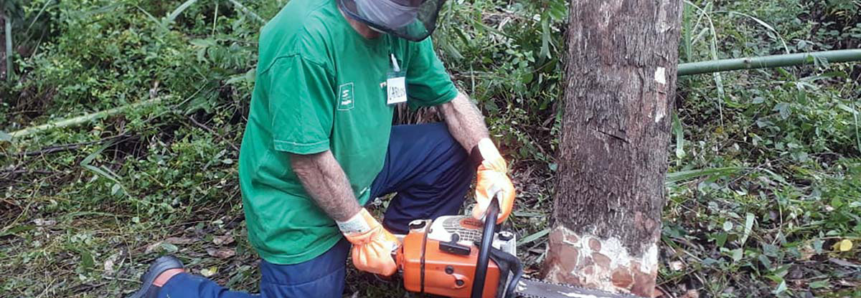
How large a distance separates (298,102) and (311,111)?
0.16 feet

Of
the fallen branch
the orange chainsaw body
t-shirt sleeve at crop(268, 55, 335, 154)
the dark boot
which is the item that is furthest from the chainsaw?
the fallen branch

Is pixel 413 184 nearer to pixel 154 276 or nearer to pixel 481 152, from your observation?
pixel 481 152

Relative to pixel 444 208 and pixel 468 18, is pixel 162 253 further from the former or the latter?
pixel 468 18

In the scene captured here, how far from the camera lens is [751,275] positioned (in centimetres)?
265

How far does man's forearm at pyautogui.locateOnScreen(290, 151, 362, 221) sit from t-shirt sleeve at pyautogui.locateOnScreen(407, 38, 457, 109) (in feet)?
1.75

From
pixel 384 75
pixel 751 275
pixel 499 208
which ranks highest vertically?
pixel 384 75

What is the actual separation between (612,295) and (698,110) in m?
2.06

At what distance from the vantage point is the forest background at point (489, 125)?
9.36ft

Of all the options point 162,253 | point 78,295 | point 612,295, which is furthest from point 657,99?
point 78,295

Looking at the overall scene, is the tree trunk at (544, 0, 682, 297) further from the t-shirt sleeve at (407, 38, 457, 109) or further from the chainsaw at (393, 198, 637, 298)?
the t-shirt sleeve at (407, 38, 457, 109)

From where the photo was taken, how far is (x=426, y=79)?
2.60 metres

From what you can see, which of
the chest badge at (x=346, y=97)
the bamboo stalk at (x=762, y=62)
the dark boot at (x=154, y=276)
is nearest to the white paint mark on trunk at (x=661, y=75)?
the chest badge at (x=346, y=97)

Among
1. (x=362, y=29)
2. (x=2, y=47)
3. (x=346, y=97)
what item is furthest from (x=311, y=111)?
(x=2, y=47)

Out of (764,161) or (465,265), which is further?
(764,161)
